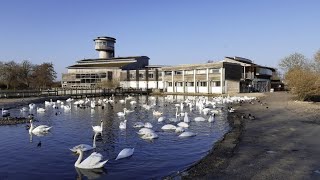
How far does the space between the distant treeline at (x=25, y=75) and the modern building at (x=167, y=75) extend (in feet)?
32.0

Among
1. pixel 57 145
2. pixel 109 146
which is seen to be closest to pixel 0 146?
pixel 57 145

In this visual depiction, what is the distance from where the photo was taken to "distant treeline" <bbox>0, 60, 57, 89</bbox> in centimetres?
8931

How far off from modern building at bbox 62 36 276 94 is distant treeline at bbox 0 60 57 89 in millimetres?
9763

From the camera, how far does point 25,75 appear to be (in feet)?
322

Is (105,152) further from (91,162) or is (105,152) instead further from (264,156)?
(264,156)

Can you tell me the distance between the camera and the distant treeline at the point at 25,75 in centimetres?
8931

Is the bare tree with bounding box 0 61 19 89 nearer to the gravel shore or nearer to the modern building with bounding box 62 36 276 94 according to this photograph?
the modern building with bounding box 62 36 276 94

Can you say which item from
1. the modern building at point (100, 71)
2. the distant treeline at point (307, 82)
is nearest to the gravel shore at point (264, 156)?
the distant treeline at point (307, 82)

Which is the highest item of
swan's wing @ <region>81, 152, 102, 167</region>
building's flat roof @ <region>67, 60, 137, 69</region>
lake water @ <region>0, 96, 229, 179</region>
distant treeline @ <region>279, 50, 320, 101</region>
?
building's flat roof @ <region>67, 60, 137, 69</region>

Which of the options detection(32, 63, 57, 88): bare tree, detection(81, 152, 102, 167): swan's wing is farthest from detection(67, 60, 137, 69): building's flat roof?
A: detection(81, 152, 102, 167): swan's wing

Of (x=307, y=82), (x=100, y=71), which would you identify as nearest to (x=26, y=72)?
(x=100, y=71)

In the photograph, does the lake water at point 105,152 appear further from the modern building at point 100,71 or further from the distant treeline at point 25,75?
the modern building at point 100,71

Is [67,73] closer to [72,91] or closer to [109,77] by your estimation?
[109,77]

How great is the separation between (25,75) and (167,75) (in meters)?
42.4
